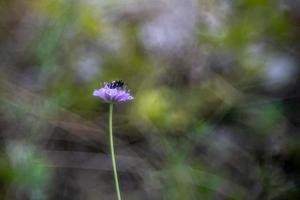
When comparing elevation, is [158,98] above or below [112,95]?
above

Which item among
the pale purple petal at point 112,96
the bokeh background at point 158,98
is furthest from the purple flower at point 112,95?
the bokeh background at point 158,98

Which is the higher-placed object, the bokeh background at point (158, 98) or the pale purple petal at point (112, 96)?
the bokeh background at point (158, 98)

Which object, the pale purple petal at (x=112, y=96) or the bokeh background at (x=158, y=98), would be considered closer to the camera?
the pale purple petal at (x=112, y=96)

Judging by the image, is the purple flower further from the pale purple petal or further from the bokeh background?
the bokeh background

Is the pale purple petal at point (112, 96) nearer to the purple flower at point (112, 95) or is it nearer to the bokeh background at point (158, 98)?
the purple flower at point (112, 95)

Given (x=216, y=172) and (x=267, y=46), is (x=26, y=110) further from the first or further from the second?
(x=267, y=46)

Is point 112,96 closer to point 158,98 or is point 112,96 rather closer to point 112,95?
point 112,95

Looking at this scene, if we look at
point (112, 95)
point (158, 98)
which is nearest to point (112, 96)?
point (112, 95)

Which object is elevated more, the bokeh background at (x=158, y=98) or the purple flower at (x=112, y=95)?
the bokeh background at (x=158, y=98)

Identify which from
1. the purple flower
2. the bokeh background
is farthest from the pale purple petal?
the bokeh background
